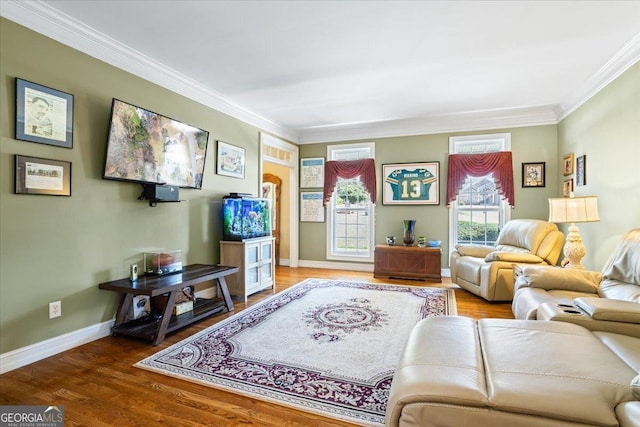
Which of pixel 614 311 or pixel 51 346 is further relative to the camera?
pixel 51 346

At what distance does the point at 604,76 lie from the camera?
3.49 m

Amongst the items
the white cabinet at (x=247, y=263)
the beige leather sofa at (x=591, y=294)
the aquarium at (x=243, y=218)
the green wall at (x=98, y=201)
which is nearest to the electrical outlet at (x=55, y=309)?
the green wall at (x=98, y=201)

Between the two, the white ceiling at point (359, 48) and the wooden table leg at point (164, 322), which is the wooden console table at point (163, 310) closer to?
the wooden table leg at point (164, 322)

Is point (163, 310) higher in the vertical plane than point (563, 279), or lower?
lower

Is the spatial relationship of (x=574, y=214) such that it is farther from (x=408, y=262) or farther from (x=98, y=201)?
(x=98, y=201)

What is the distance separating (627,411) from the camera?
1050mm

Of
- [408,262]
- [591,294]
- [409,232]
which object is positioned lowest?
[408,262]

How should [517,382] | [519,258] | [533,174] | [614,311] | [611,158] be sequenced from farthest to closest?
[533,174]
[519,258]
[611,158]
[614,311]
[517,382]

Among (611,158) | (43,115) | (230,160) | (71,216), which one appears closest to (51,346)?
(71,216)

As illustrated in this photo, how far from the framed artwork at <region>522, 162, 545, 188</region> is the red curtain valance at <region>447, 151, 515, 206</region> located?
222 mm

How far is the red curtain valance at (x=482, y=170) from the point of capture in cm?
509

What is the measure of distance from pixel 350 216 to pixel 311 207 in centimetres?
81

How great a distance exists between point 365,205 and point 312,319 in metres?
3.20

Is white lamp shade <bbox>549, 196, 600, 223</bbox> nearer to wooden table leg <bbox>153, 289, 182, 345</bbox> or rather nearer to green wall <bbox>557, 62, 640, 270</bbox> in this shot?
green wall <bbox>557, 62, 640, 270</bbox>
